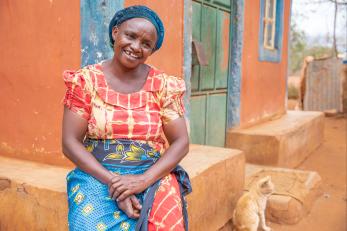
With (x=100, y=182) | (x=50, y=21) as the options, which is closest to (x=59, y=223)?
(x=100, y=182)

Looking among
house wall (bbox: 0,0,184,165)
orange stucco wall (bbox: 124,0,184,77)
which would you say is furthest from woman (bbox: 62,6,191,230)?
orange stucco wall (bbox: 124,0,184,77)

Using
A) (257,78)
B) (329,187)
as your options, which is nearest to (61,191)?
(329,187)

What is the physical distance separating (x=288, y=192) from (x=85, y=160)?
3.13 m

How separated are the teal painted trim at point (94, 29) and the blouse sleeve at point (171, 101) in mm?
928

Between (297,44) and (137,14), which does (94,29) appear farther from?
(297,44)

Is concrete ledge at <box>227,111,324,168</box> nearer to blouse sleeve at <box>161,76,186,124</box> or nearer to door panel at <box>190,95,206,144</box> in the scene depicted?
door panel at <box>190,95,206,144</box>

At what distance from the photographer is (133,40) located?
208cm

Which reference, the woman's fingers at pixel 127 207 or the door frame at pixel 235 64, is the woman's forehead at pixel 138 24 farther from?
the door frame at pixel 235 64

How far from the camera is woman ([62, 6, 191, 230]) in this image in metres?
1.93

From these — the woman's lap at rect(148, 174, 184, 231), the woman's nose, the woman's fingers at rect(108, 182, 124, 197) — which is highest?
the woman's nose

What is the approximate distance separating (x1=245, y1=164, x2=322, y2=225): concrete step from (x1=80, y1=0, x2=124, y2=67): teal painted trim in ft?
A: 8.04

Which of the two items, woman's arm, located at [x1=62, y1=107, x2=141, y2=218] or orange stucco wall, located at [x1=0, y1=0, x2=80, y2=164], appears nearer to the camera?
woman's arm, located at [x1=62, y1=107, x2=141, y2=218]

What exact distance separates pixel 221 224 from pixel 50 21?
2.25m

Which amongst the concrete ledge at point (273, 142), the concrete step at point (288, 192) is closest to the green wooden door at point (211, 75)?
the concrete ledge at point (273, 142)
